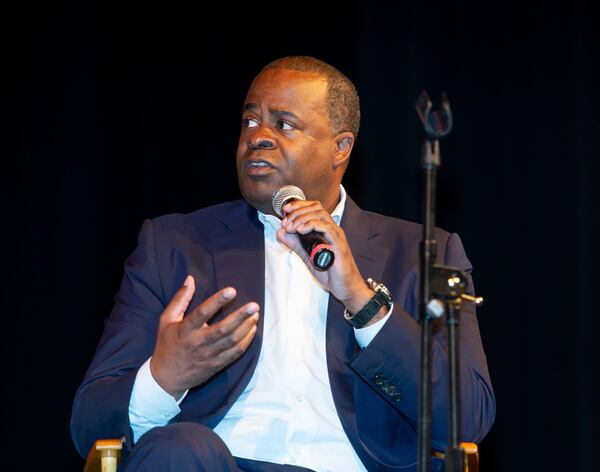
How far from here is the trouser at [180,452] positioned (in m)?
1.88

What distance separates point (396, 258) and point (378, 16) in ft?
5.62

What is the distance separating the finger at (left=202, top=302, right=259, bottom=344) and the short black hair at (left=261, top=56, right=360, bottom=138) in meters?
0.87

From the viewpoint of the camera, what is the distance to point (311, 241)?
6.80 feet

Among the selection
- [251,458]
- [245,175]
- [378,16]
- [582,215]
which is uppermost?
[378,16]

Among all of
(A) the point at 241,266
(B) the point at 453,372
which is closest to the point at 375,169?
(A) the point at 241,266

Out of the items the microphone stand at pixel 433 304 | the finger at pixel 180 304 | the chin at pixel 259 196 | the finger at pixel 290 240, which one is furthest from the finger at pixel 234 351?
the chin at pixel 259 196

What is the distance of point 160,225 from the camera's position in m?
2.58

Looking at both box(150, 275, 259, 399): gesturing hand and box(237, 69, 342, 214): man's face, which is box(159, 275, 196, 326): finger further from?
box(237, 69, 342, 214): man's face

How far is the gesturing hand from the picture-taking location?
1974 millimetres

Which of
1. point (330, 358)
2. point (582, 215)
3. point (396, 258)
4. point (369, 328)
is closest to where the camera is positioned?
point (369, 328)

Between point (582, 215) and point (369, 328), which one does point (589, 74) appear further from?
point (369, 328)

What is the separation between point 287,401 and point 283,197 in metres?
0.49

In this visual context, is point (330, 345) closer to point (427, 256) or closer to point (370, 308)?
point (370, 308)

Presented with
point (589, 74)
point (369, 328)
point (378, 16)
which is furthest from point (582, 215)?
point (369, 328)
